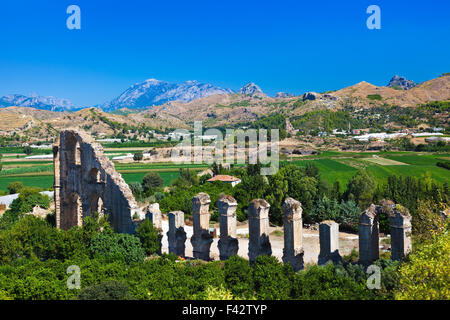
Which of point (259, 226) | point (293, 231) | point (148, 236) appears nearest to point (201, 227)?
point (148, 236)

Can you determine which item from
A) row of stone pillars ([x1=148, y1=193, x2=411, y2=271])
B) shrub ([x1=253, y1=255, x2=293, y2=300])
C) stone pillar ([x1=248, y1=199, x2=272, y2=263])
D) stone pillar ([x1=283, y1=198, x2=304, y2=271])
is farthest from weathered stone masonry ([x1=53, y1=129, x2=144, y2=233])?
shrub ([x1=253, y1=255, x2=293, y2=300])

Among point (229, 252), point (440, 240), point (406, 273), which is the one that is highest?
point (440, 240)

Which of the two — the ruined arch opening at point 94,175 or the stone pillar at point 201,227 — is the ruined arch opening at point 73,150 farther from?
the stone pillar at point 201,227

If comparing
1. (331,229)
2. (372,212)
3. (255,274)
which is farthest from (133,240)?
(372,212)

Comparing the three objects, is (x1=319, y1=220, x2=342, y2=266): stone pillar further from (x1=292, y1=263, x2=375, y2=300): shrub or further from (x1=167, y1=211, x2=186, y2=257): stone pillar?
(x1=167, y1=211, x2=186, y2=257): stone pillar

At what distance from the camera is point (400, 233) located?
14.9 meters

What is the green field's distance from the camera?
64.4 m

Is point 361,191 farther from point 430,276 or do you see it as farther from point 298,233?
point 430,276

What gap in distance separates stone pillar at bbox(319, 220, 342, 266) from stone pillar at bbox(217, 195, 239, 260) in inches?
172

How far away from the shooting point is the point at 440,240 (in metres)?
12.0

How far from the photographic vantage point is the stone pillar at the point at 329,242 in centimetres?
1616

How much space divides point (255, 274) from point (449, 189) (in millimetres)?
28892

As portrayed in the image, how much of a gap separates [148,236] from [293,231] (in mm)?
8023
